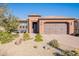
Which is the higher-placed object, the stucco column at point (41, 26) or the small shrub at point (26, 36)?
the stucco column at point (41, 26)

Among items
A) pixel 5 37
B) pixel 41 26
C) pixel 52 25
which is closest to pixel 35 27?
pixel 41 26

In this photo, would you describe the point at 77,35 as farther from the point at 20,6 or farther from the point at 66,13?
the point at 20,6

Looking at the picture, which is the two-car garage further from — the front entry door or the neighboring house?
the front entry door

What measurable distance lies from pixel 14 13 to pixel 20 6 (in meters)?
0.42

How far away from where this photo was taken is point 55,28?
1186 cm

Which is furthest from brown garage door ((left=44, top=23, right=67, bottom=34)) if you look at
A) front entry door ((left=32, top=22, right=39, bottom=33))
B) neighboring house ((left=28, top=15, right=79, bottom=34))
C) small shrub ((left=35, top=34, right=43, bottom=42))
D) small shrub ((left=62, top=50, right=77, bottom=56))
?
small shrub ((left=62, top=50, right=77, bottom=56))

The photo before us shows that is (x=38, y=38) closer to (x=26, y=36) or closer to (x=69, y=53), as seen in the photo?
(x=26, y=36)

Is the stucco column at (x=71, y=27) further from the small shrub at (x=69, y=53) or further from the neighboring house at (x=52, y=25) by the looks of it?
the small shrub at (x=69, y=53)

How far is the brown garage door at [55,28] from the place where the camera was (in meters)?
11.4

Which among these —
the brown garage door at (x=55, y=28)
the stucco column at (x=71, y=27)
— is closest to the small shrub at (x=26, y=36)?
the brown garage door at (x=55, y=28)

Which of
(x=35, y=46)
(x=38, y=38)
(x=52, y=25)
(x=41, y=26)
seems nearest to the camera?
(x=35, y=46)

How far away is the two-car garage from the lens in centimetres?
1145

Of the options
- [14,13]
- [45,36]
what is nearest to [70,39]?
[45,36]

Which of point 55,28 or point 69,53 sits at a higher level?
point 55,28
